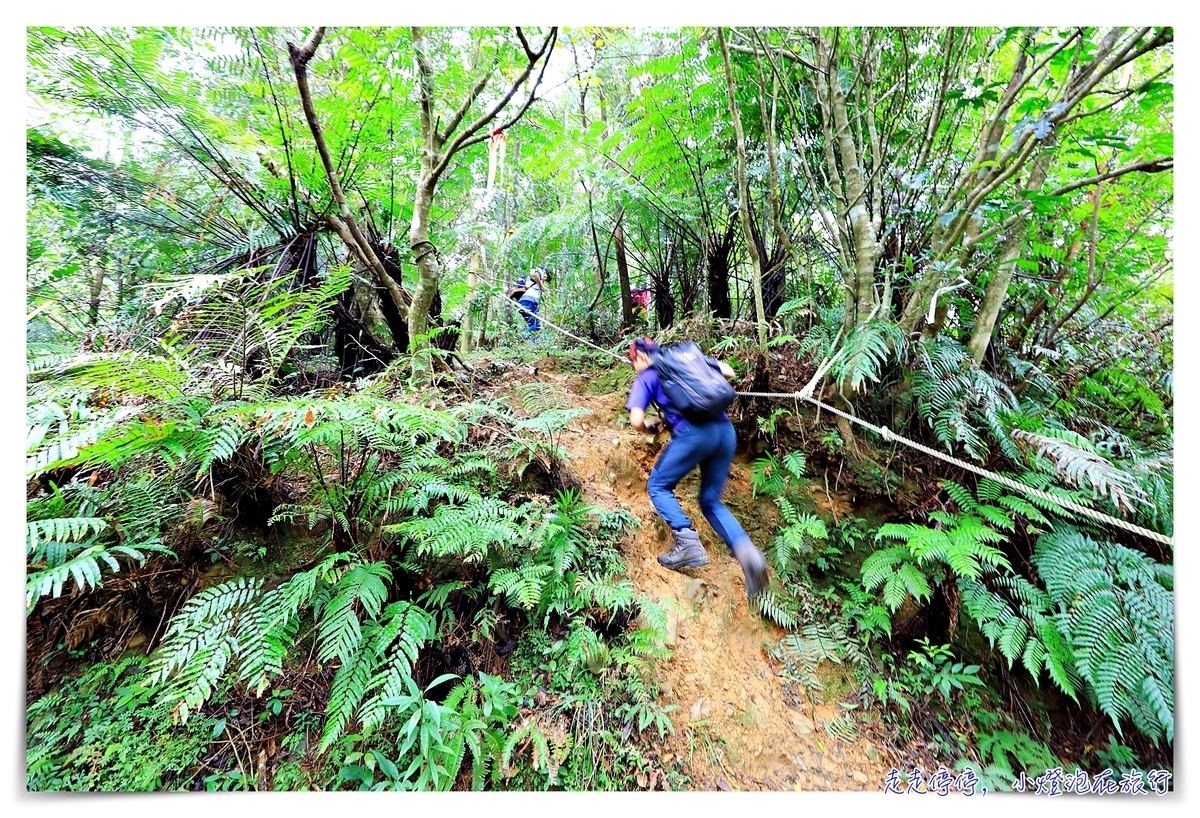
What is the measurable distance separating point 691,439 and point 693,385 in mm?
292

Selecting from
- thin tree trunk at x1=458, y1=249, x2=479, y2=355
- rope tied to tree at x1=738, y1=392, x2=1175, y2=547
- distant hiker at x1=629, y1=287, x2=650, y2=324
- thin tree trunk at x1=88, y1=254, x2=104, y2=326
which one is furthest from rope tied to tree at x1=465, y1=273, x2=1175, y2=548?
thin tree trunk at x1=88, y1=254, x2=104, y2=326

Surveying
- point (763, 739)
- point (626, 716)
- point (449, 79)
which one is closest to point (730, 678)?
point (763, 739)

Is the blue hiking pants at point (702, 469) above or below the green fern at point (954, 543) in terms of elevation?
above

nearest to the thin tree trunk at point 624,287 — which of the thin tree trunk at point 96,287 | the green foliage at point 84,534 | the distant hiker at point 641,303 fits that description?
the distant hiker at point 641,303

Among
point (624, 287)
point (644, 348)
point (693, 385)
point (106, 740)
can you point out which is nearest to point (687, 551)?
point (693, 385)

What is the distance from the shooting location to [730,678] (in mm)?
2076

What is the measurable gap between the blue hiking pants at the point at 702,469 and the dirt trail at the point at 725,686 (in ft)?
0.99

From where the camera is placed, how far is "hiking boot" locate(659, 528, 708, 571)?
2271 millimetres

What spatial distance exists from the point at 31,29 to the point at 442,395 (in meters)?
2.24

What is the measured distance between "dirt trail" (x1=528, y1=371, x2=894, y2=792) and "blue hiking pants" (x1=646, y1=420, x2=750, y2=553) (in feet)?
0.99

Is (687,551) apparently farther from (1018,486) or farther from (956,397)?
(956,397)

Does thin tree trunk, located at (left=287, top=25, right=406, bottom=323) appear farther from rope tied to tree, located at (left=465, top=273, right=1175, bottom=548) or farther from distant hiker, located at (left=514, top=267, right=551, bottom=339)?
rope tied to tree, located at (left=465, top=273, right=1175, bottom=548)

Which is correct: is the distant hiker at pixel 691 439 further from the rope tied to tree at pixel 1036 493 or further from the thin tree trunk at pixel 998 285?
the thin tree trunk at pixel 998 285

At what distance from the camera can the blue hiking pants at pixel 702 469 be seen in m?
2.19
